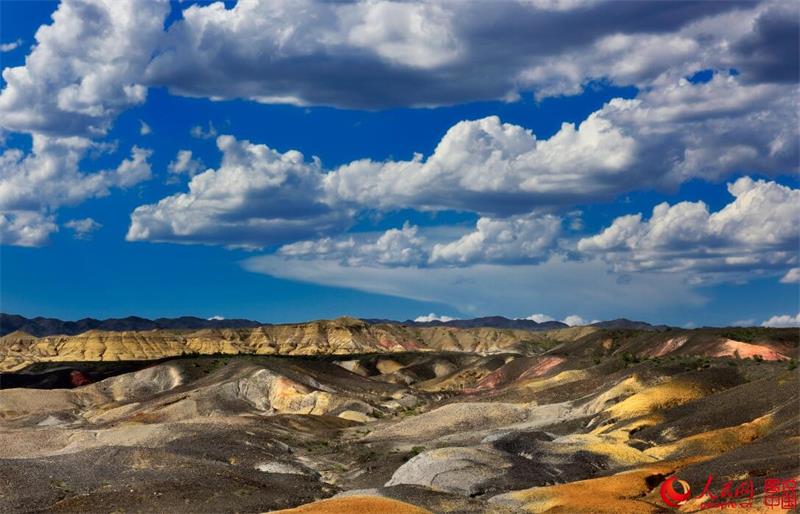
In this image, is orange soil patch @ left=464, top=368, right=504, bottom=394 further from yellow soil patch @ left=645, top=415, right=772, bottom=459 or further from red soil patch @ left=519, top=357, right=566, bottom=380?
yellow soil patch @ left=645, top=415, right=772, bottom=459

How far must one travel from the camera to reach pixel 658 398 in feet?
221

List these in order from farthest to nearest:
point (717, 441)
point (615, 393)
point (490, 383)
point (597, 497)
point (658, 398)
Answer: point (490, 383) → point (615, 393) → point (658, 398) → point (717, 441) → point (597, 497)

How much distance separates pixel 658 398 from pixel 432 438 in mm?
18360

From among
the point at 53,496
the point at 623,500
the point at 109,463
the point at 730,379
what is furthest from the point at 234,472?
the point at 730,379

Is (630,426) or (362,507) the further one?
(630,426)

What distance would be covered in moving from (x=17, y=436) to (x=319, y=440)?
81.4 feet

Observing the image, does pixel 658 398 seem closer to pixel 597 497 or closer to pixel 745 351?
pixel 745 351

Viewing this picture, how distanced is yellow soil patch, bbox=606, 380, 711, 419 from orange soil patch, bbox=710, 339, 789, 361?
18.3m

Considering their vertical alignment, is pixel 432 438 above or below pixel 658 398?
below

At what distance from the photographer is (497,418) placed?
8019 centimetres

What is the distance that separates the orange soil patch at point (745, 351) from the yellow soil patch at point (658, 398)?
1830cm

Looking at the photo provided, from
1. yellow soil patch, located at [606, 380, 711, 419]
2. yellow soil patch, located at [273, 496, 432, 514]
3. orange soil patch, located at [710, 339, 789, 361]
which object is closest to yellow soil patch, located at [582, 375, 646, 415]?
yellow soil patch, located at [606, 380, 711, 419]

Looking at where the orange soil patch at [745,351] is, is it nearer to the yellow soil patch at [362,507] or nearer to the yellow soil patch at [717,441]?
Answer: the yellow soil patch at [717,441]

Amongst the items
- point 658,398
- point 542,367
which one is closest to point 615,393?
point 658,398
